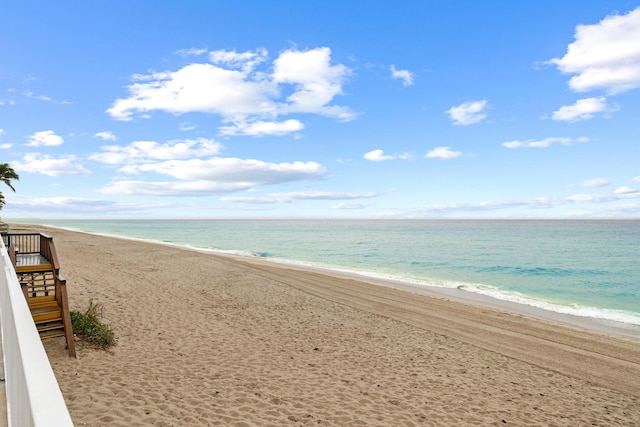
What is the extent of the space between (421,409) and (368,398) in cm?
104

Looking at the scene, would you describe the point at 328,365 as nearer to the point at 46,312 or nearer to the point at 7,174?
the point at 46,312

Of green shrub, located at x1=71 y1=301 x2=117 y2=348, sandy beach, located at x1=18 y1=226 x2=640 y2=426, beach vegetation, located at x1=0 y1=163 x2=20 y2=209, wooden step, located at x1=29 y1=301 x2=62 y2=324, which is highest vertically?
beach vegetation, located at x1=0 y1=163 x2=20 y2=209

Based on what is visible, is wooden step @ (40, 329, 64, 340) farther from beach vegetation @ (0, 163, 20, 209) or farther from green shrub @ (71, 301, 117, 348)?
beach vegetation @ (0, 163, 20, 209)

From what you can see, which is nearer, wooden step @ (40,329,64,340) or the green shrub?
wooden step @ (40,329,64,340)

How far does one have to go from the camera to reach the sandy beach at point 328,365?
691 centimetres

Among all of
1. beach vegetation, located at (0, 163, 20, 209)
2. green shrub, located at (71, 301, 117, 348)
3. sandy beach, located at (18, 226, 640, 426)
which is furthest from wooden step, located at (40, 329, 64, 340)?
beach vegetation, located at (0, 163, 20, 209)

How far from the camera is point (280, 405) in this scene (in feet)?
23.3

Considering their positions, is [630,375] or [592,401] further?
[630,375]

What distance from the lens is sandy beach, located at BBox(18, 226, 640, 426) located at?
6906 mm

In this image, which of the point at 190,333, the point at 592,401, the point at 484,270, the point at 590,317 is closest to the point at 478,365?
the point at 592,401

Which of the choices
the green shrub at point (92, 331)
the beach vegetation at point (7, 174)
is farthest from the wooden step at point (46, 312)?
the beach vegetation at point (7, 174)

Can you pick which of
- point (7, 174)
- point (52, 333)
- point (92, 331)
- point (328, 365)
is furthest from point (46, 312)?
point (7, 174)

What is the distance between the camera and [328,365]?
936 cm

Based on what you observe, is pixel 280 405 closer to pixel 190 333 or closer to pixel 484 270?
pixel 190 333
